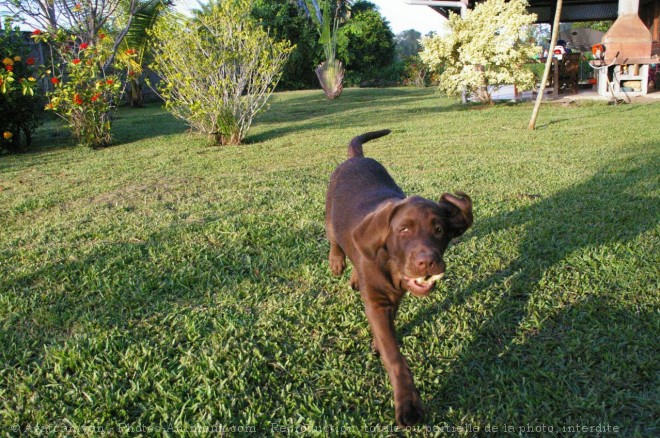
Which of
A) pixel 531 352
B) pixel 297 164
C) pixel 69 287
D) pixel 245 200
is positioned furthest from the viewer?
pixel 297 164

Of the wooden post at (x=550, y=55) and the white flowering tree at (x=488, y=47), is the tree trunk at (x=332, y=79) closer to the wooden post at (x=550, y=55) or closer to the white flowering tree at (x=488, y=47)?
the white flowering tree at (x=488, y=47)

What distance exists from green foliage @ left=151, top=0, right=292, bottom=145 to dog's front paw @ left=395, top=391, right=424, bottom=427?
28.7 feet

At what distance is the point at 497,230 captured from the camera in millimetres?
4707

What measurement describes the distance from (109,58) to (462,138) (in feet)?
26.0

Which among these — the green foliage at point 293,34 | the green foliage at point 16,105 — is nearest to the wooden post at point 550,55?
the green foliage at point 16,105

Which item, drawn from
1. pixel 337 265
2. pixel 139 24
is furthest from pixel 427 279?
pixel 139 24

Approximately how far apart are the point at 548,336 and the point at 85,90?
420 inches

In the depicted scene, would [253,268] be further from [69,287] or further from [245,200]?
[245,200]

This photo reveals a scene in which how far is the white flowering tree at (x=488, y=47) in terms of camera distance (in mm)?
15039

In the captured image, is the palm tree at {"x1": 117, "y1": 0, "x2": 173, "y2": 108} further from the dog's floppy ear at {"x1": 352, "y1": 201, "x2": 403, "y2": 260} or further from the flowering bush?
the dog's floppy ear at {"x1": 352, "y1": 201, "x2": 403, "y2": 260}

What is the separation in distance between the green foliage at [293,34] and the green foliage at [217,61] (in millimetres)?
22792

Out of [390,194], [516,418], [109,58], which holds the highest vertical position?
[109,58]

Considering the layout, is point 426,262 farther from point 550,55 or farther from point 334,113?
point 334,113

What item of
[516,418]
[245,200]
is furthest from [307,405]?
[245,200]
